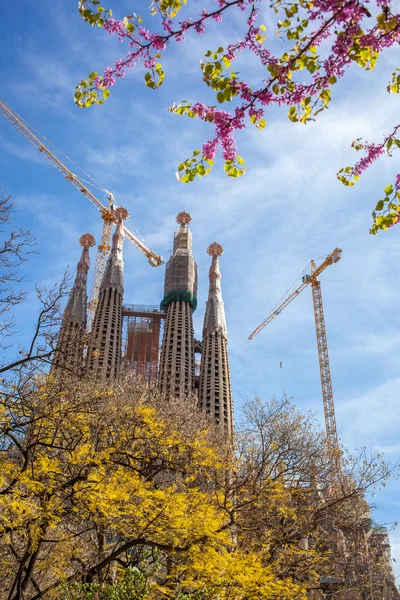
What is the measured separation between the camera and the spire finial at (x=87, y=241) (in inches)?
3831

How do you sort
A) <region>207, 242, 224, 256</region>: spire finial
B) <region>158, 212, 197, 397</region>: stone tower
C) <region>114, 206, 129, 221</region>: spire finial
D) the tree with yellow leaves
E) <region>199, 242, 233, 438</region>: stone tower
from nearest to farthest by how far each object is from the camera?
the tree with yellow leaves, <region>199, 242, 233, 438</region>: stone tower, <region>158, 212, 197, 397</region>: stone tower, <region>207, 242, 224, 256</region>: spire finial, <region>114, 206, 129, 221</region>: spire finial

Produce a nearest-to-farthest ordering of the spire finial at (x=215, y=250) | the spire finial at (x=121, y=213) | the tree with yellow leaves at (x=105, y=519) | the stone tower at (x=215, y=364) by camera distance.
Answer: the tree with yellow leaves at (x=105, y=519) < the stone tower at (x=215, y=364) < the spire finial at (x=215, y=250) < the spire finial at (x=121, y=213)

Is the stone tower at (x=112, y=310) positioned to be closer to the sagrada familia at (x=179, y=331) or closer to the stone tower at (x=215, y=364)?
the sagrada familia at (x=179, y=331)

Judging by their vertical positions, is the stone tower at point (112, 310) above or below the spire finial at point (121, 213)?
below

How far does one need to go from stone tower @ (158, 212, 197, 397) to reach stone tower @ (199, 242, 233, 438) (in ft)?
8.17

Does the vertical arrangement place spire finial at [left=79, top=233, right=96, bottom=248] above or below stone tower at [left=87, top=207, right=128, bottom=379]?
above

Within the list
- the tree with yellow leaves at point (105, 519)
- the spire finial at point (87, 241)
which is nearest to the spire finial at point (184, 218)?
the spire finial at point (87, 241)

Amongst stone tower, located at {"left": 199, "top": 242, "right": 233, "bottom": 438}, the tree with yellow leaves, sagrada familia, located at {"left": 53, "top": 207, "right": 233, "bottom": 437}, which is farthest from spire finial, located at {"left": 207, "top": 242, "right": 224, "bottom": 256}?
the tree with yellow leaves

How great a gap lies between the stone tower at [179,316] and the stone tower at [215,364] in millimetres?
2489

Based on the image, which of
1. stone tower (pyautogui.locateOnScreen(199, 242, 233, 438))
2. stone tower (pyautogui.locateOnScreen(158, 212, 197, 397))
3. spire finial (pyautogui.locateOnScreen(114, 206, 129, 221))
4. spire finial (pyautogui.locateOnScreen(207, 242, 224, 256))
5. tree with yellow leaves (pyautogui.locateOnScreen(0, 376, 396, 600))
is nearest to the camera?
tree with yellow leaves (pyautogui.locateOnScreen(0, 376, 396, 600))

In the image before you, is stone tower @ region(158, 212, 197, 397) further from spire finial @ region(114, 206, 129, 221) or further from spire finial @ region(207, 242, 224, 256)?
spire finial @ region(114, 206, 129, 221)

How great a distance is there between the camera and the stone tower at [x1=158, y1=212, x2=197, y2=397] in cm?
7556

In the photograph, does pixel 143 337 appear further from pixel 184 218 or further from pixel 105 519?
pixel 105 519

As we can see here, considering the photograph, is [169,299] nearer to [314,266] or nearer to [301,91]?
[314,266]
